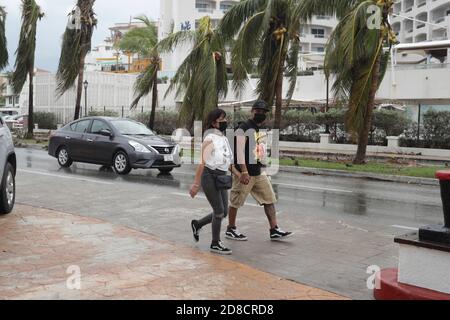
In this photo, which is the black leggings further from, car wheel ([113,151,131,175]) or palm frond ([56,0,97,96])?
palm frond ([56,0,97,96])

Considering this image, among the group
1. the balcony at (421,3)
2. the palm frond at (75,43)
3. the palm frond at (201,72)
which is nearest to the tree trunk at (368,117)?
the palm frond at (201,72)

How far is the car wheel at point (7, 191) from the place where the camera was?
27.4 ft

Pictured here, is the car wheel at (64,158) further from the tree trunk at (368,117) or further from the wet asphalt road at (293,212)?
the tree trunk at (368,117)

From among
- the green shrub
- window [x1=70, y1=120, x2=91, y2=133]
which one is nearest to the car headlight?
window [x1=70, y1=120, x2=91, y2=133]

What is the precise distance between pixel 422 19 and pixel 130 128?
60.0 metres

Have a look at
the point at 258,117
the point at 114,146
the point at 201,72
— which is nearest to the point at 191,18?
the point at 201,72

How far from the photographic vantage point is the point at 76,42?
1134 inches

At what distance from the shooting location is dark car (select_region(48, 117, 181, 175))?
47.2 feet

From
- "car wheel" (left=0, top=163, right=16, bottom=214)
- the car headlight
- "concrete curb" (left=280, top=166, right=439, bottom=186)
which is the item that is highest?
the car headlight

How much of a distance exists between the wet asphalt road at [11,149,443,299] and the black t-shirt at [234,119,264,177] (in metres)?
0.99

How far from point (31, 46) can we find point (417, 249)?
94.2ft

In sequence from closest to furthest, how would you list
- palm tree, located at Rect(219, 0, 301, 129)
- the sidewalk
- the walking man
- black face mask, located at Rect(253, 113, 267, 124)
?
the sidewalk → the walking man → black face mask, located at Rect(253, 113, 267, 124) → palm tree, located at Rect(219, 0, 301, 129)

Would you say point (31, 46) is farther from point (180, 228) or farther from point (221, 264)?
point (221, 264)

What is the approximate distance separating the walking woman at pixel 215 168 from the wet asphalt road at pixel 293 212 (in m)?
0.56
